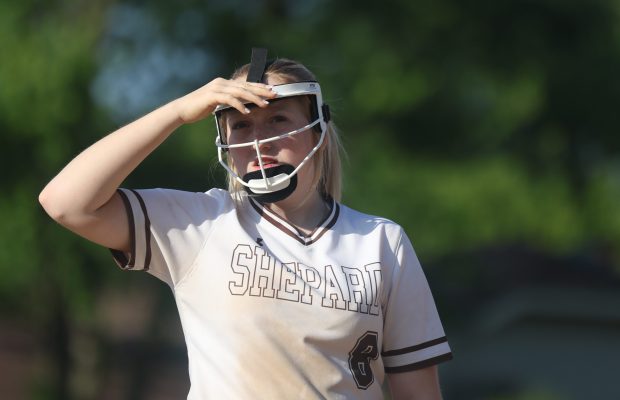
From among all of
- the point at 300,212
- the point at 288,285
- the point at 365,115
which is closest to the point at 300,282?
the point at 288,285

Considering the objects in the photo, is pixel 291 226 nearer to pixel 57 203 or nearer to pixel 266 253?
pixel 266 253

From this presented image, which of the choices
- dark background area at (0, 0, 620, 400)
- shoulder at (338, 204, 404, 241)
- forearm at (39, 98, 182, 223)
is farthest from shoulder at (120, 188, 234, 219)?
dark background area at (0, 0, 620, 400)

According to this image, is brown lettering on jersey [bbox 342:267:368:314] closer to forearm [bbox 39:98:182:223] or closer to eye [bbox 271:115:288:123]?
eye [bbox 271:115:288:123]

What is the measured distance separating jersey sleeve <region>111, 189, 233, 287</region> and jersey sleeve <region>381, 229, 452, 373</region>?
1.84 ft

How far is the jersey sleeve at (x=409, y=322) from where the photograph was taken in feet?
10.4

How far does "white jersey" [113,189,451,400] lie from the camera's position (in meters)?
2.89

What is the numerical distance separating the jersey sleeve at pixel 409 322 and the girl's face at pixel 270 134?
0.39 metres

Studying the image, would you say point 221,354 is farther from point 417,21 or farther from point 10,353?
point 10,353

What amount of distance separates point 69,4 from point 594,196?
7635mm

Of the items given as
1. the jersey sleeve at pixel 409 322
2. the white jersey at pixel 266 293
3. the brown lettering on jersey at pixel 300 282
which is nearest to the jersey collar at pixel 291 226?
the white jersey at pixel 266 293

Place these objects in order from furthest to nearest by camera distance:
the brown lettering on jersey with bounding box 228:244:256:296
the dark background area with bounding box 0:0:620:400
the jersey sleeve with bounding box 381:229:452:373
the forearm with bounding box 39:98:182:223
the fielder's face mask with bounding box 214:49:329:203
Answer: the dark background area with bounding box 0:0:620:400 → the jersey sleeve with bounding box 381:229:452:373 → the fielder's face mask with bounding box 214:49:329:203 → the brown lettering on jersey with bounding box 228:244:256:296 → the forearm with bounding box 39:98:182:223

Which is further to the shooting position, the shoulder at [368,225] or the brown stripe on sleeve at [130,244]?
the shoulder at [368,225]

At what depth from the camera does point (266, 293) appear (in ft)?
9.59

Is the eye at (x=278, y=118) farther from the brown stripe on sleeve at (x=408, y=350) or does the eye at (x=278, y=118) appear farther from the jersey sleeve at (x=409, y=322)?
the brown stripe on sleeve at (x=408, y=350)
